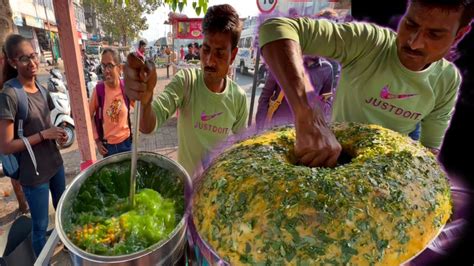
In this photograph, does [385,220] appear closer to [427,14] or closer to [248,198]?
[248,198]

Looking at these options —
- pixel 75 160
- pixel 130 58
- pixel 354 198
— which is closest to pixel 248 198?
pixel 354 198

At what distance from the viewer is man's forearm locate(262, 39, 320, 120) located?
0.88m

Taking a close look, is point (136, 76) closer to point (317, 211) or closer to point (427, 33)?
point (317, 211)

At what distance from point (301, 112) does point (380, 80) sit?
0.60 meters

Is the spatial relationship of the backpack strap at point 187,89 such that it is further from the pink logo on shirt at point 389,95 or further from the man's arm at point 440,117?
the man's arm at point 440,117

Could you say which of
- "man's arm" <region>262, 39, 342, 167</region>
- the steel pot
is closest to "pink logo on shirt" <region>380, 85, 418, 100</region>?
"man's arm" <region>262, 39, 342, 167</region>

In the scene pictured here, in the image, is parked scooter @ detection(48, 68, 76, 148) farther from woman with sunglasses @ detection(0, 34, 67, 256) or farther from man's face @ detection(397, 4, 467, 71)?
man's face @ detection(397, 4, 467, 71)

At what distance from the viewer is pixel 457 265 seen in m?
1.33

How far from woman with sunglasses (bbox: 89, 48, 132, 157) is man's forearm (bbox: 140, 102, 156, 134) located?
6.42 feet

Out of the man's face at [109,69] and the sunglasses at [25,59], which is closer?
the sunglasses at [25,59]

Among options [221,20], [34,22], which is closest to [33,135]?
[221,20]

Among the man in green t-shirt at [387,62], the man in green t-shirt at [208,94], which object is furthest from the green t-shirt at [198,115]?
the man in green t-shirt at [387,62]

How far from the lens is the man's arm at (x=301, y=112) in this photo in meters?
0.81

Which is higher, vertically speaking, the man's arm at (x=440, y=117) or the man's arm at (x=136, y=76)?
the man's arm at (x=136, y=76)
